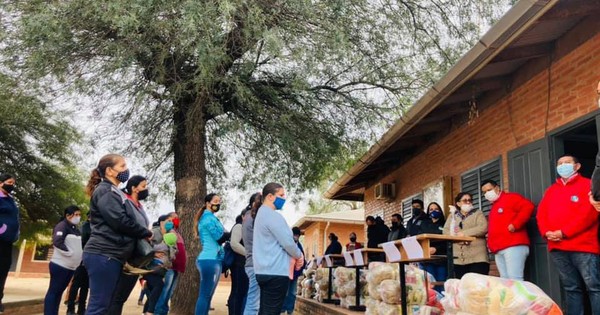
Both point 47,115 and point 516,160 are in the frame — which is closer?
point 516,160

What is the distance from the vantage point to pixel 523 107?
22.0 feet

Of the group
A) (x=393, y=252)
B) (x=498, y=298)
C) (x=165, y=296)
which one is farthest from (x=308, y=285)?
(x=498, y=298)

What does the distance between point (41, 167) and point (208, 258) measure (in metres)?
9.06

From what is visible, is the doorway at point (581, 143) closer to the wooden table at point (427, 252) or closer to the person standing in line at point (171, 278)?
the wooden table at point (427, 252)

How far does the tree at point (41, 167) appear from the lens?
12.1m

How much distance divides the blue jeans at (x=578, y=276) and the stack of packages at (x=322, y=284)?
5.66 metres

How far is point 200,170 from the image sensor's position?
31.1ft

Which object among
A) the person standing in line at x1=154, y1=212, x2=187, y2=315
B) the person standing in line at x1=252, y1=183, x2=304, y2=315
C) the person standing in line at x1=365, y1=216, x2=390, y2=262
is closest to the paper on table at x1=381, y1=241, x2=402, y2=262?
the person standing in line at x1=252, y1=183, x2=304, y2=315

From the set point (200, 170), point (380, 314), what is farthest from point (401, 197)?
point (380, 314)

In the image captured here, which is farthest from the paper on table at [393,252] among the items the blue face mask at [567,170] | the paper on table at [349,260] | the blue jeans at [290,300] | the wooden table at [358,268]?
the blue jeans at [290,300]

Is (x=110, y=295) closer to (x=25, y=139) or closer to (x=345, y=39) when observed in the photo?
(x=345, y=39)

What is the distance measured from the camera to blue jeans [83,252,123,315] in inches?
154

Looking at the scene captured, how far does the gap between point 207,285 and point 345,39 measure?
4039mm

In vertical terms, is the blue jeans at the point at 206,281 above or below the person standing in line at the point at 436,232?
below
